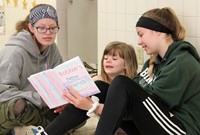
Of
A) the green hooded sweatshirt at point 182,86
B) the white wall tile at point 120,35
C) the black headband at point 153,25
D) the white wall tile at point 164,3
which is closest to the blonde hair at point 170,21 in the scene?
the black headband at point 153,25

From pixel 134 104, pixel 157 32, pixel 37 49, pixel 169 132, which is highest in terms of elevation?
pixel 157 32

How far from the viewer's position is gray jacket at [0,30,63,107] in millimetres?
2125

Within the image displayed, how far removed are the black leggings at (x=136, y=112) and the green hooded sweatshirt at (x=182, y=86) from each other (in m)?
0.05

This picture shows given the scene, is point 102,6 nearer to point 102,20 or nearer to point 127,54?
point 102,20

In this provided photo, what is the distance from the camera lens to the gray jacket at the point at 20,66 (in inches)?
83.7

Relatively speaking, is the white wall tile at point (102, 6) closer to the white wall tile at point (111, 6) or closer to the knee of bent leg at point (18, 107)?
the white wall tile at point (111, 6)

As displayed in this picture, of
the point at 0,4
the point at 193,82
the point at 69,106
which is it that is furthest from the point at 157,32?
the point at 0,4

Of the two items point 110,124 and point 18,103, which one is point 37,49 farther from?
point 110,124

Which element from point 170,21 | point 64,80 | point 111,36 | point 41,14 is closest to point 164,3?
point 170,21

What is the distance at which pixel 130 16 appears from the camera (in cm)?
254

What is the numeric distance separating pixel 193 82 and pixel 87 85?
517 mm

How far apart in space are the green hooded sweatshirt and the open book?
319mm

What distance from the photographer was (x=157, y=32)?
6.09 ft

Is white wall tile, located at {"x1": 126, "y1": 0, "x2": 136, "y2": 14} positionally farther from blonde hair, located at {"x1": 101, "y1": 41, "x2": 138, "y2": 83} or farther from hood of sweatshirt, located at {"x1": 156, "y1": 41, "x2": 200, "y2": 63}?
hood of sweatshirt, located at {"x1": 156, "y1": 41, "x2": 200, "y2": 63}
